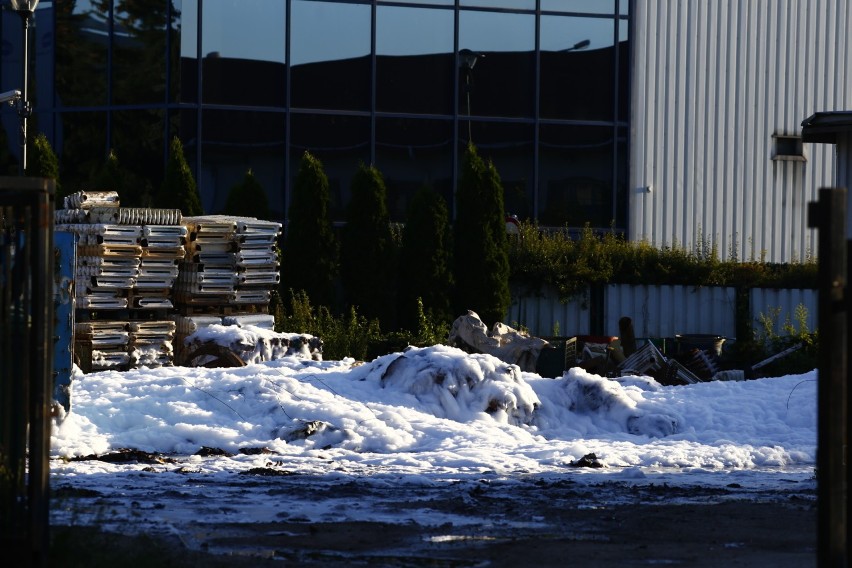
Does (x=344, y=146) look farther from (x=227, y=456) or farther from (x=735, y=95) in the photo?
(x=227, y=456)

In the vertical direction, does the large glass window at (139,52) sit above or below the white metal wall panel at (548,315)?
above

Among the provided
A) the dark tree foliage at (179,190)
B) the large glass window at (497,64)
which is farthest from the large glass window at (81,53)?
the large glass window at (497,64)

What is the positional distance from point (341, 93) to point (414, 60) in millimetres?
1483

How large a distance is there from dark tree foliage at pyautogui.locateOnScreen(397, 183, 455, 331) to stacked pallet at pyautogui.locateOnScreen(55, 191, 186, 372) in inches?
213

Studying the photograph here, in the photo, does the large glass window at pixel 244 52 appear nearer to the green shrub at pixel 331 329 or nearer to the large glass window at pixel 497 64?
the large glass window at pixel 497 64

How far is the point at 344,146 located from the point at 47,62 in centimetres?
570

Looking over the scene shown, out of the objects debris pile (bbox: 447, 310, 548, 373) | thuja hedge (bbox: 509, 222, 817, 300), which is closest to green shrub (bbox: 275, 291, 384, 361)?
debris pile (bbox: 447, 310, 548, 373)

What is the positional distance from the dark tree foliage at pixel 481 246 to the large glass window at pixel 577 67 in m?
4.19

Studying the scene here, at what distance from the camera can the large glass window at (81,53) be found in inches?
1068

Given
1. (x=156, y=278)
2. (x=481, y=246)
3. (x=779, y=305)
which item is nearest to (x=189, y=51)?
(x=481, y=246)

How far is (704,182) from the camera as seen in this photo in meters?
29.0

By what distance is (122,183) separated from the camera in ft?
83.9

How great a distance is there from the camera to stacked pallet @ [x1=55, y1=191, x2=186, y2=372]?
18.7 m

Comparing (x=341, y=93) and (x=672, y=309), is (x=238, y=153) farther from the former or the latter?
(x=672, y=309)
